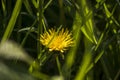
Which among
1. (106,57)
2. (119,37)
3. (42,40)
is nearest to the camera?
(42,40)

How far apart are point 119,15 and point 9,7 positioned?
1.24ft

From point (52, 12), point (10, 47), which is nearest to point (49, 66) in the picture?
point (52, 12)

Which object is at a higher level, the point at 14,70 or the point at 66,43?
the point at 14,70

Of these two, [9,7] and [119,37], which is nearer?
[119,37]

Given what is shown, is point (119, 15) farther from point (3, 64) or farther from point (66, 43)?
point (3, 64)

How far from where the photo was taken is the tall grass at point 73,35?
54 centimetres

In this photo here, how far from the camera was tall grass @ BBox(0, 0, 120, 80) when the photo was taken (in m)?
0.54

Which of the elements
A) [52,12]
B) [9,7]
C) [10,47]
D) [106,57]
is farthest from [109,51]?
[10,47]

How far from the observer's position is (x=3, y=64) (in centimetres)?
15

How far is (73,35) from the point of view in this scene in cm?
64

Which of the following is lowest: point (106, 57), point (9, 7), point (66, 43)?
point (106, 57)

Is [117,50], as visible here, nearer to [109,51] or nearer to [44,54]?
[109,51]

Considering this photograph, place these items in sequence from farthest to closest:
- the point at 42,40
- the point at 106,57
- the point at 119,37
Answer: the point at 106,57
the point at 119,37
the point at 42,40

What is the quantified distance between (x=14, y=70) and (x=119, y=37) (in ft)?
2.39
